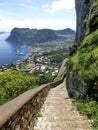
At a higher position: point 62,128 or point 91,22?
point 91,22

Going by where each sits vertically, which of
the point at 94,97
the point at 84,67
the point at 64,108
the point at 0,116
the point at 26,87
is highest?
the point at 0,116

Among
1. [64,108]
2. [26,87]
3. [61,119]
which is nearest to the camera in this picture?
[61,119]

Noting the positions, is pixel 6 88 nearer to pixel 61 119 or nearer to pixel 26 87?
pixel 26 87

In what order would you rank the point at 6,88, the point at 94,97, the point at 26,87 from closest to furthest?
the point at 94,97
the point at 6,88
the point at 26,87

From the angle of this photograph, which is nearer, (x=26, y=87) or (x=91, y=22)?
(x=91, y=22)

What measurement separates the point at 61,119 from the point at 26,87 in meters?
41.2

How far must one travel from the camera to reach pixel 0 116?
14.1 ft

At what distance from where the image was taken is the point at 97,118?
31.5 ft

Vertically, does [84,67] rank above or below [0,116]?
below

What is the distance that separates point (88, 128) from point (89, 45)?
8008 millimetres

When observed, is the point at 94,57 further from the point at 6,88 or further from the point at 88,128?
the point at 6,88

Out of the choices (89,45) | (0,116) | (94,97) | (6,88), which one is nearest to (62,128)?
(94,97)

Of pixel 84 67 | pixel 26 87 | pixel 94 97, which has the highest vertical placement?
pixel 84 67

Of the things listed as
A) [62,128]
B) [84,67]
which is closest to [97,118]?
[62,128]
